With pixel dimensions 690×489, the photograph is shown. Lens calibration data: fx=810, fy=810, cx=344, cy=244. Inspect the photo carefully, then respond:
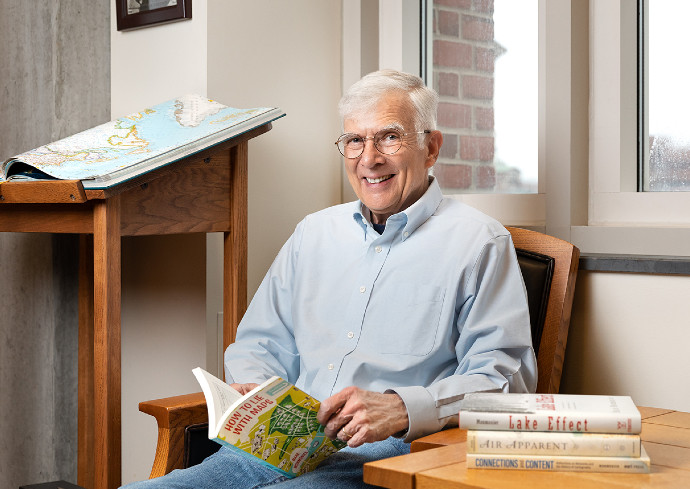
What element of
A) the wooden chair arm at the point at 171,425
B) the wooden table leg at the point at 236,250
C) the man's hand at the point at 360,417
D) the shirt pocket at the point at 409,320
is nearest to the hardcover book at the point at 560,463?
the man's hand at the point at 360,417

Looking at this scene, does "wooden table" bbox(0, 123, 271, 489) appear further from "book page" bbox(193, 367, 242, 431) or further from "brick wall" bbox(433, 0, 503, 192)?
"brick wall" bbox(433, 0, 503, 192)

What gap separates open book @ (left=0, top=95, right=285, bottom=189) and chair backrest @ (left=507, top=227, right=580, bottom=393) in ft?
2.36

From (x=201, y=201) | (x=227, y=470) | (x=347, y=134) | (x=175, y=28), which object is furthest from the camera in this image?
(x=175, y=28)

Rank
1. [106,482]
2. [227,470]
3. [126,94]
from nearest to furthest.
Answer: [227,470], [106,482], [126,94]

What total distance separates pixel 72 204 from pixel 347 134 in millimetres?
617

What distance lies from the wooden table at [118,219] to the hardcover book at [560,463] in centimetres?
93

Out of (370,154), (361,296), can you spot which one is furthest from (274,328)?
(370,154)

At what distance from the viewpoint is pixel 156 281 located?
233cm

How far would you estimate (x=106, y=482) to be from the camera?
1690 mm

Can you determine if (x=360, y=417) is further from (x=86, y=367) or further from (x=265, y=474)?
(x=86, y=367)

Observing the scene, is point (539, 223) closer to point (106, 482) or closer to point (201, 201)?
point (201, 201)

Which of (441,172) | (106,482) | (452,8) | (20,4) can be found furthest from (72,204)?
(452,8)

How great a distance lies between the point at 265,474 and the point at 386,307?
43cm

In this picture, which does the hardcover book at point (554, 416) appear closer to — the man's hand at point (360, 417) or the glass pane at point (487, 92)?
Result: the man's hand at point (360, 417)
